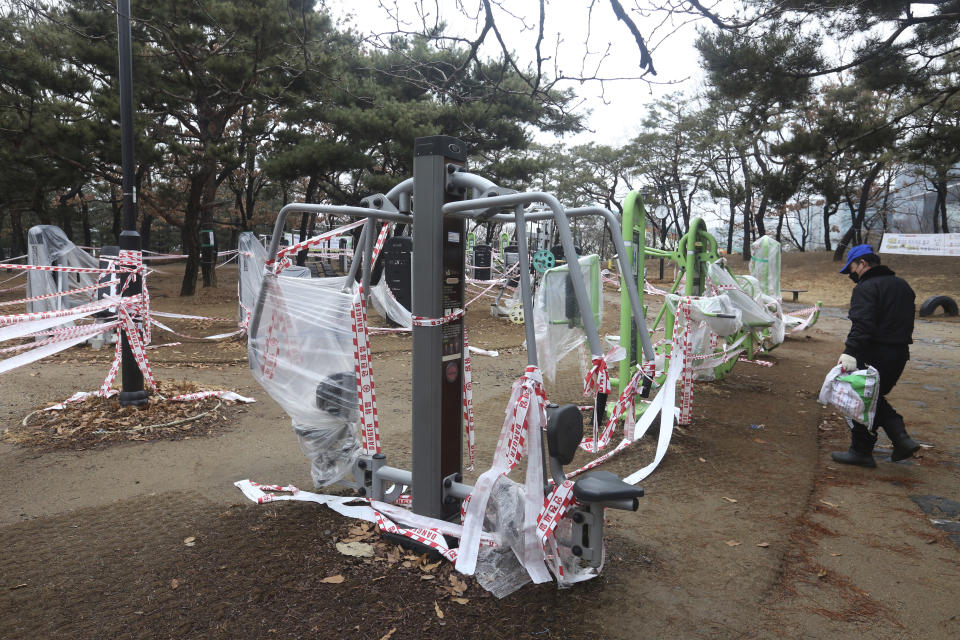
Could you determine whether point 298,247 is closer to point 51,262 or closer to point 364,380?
point 364,380

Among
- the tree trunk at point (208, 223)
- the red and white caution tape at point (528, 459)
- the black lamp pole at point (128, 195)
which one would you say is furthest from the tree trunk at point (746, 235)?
the red and white caution tape at point (528, 459)

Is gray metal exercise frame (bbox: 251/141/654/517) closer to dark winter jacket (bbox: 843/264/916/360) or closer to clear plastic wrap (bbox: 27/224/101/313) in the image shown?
dark winter jacket (bbox: 843/264/916/360)

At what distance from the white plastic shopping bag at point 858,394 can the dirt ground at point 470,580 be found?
46 centimetres

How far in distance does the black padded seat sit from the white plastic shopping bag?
252 cm

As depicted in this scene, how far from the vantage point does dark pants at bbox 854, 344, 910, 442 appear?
13.9 feet

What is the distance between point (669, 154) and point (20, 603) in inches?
1329

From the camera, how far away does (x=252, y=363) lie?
140 inches

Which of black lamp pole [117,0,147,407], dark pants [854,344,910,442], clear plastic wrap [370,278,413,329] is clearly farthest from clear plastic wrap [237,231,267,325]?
dark pants [854,344,910,442]

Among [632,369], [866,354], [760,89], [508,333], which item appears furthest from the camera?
[508,333]

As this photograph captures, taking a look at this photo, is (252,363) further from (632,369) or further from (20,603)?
(632,369)

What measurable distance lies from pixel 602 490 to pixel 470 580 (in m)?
0.71

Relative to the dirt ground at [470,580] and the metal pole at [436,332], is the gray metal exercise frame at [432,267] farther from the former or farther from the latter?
the dirt ground at [470,580]

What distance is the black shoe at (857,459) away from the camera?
4.44 meters

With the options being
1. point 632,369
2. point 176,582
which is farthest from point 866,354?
point 176,582
